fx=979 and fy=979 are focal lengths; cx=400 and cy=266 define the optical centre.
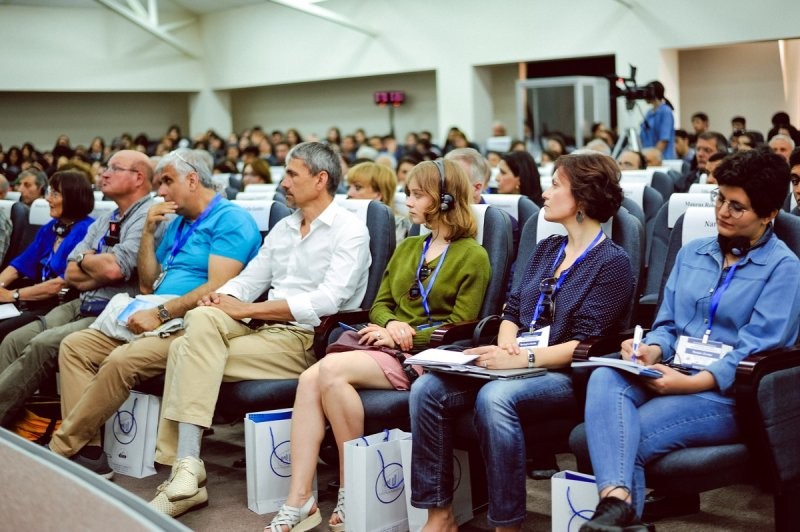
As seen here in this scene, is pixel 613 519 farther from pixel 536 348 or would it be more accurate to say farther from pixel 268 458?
pixel 268 458

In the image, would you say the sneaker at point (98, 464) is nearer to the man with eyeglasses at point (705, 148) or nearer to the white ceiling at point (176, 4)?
the man with eyeglasses at point (705, 148)

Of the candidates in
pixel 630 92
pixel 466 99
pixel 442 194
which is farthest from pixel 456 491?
pixel 466 99

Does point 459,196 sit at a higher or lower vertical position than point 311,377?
higher

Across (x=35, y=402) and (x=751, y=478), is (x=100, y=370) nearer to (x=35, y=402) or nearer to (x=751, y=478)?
(x=35, y=402)

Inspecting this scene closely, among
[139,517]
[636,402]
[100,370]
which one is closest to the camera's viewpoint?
[139,517]

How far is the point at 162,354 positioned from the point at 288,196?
0.73 m

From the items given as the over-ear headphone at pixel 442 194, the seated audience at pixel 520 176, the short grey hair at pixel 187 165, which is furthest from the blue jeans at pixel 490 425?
the seated audience at pixel 520 176

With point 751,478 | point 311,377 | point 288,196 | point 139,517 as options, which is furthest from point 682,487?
point 288,196

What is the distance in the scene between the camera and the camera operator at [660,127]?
32.1 feet

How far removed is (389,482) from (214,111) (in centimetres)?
1751

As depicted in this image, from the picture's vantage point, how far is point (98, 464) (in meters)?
3.59

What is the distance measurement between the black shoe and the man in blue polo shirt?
1.84m

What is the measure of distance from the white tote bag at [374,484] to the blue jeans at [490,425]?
16 centimetres

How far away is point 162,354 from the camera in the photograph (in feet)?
11.3
